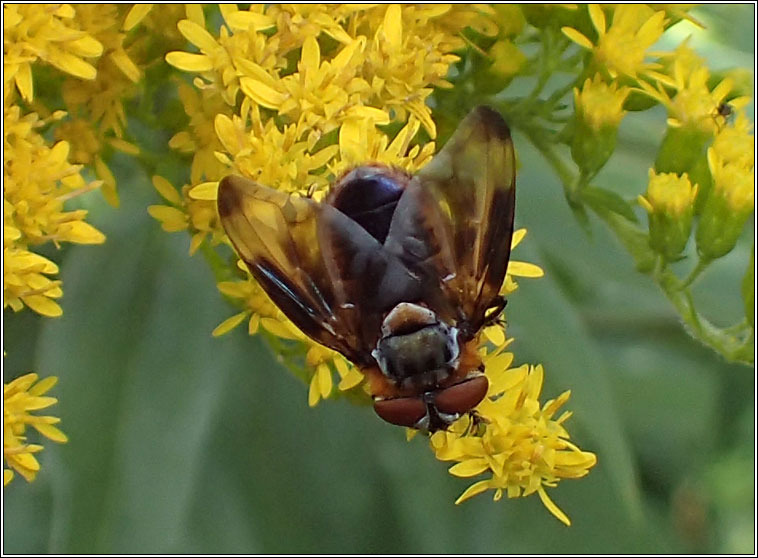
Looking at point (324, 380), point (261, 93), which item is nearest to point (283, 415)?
point (324, 380)

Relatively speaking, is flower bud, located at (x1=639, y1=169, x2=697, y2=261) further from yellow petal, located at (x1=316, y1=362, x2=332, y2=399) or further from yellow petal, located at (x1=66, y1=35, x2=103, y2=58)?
yellow petal, located at (x1=66, y1=35, x2=103, y2=58)

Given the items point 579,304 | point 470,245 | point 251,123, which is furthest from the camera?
point 579,304

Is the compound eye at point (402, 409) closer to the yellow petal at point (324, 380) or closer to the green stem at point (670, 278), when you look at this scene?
the yellow petal at point (324, 380)

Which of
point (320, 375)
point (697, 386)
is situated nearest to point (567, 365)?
point (320, 375)

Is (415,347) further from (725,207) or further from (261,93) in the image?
(725,207)

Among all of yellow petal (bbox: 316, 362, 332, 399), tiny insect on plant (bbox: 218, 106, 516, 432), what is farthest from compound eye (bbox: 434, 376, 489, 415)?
yellow petal (bbox: 316, 362, 332, 399)

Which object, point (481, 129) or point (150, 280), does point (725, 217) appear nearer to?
point (481, 129)
